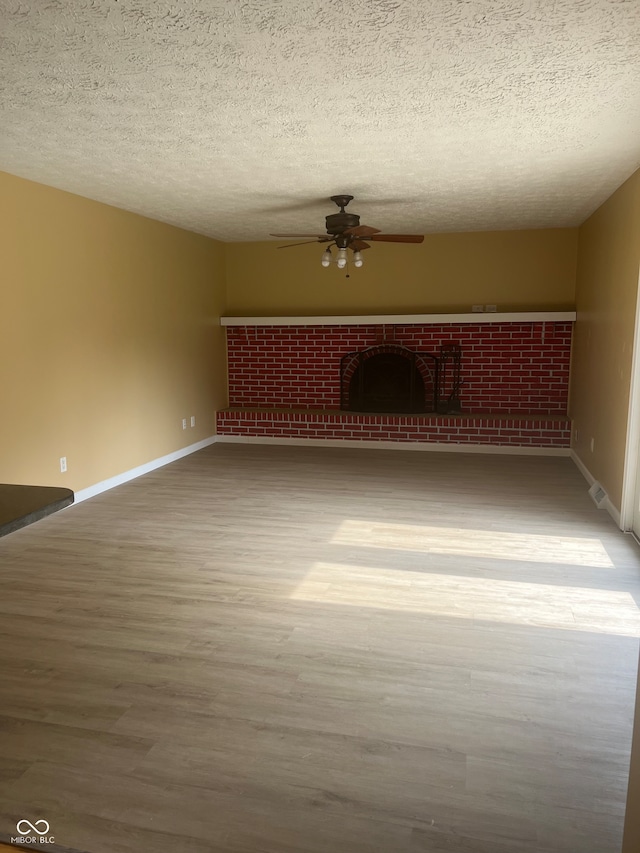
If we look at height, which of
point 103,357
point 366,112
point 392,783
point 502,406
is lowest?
point 392,783

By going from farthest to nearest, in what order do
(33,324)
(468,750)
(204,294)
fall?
(204,294) < (33,324) < (468,750)

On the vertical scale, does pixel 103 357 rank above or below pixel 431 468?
above

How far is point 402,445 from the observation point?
6703mm

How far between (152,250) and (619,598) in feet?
15.5

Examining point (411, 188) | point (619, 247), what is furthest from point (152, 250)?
point (619, 247)

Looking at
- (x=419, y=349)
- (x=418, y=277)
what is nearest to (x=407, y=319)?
(x=419, y=349)

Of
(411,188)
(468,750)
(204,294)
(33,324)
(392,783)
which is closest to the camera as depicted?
(392,783)

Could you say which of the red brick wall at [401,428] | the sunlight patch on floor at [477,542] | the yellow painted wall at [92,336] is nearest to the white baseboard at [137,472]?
the yellow painted wall at [92,336]

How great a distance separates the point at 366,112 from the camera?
9.33 ft

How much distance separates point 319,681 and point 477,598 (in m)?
1.05

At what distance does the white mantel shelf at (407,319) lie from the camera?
6.39 metres

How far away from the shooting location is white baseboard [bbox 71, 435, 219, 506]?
4836mm

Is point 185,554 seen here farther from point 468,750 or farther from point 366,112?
point 366,112

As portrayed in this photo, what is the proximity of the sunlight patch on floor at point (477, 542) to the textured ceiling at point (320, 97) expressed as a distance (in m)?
2.30
